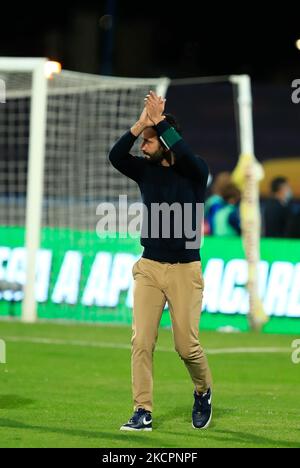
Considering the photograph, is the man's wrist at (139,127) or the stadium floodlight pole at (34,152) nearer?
the man's wrist at (139,127)

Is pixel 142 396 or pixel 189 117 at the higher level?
pixel 189 117

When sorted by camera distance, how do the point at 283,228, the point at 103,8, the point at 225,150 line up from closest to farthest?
1. the point at 283,228
2. the point at 225,150
3. the point at 103,8

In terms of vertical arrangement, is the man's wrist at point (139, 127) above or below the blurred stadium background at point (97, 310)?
above

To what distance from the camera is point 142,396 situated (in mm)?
10641

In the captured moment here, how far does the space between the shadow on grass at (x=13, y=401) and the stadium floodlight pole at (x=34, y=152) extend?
26.2 feet

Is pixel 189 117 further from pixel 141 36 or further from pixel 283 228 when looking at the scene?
pixel 283 228

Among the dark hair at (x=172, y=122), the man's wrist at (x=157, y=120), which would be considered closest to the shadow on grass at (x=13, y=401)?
the dark hair at (x=172, y=122)

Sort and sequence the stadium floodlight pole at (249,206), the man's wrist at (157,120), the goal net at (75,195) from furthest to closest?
the goal net at (75,195)
the stadium floodlight pole at (249,206)
the man's wrist at (157,120)

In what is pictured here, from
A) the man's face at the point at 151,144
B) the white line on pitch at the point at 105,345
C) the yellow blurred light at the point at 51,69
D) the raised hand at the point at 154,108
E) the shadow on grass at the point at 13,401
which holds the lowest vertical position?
the shadow on grass at the point at 13,401

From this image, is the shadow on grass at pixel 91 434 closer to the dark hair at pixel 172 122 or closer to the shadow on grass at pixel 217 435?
the shadow on grass at pixel 217 435

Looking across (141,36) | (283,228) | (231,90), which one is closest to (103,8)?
(141,36)

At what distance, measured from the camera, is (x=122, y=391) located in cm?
1352

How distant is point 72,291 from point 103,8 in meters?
25.3

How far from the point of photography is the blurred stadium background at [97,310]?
1135cm
